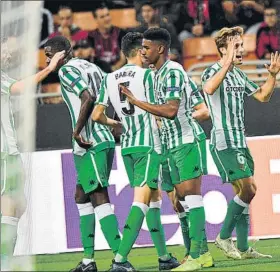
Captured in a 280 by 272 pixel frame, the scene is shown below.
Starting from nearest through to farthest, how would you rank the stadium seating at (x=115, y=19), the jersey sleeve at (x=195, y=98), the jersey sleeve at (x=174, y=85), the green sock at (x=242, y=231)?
the jersey sleeve at (x=174, y=85) < the jersey sleeve at (x=195, y=98) < the green sock at (x=242, y=231) < the stadium seating at (x=115, y=19)

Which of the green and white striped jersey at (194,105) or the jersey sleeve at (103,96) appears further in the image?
the green and white striped jersey at (194,105)

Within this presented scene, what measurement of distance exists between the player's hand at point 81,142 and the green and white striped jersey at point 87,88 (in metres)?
0.05

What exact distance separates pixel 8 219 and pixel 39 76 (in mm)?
1135

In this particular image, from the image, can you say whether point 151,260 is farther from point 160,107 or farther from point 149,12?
point 149,12

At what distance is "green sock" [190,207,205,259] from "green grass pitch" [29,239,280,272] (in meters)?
0.21

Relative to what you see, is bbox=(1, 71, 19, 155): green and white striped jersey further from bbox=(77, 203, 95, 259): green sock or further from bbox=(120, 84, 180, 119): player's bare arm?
bbox=(120, 84, 180, 119): player's bare arm

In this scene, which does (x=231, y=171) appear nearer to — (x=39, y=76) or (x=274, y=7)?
(x=39, y=76)

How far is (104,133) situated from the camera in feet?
26.9

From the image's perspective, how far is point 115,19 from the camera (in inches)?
519

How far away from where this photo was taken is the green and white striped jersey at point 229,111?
8.67m

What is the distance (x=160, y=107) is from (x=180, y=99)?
19 centimetres

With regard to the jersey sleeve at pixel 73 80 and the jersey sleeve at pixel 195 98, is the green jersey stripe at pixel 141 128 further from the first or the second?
the jersey sleeve at pixel 195 98

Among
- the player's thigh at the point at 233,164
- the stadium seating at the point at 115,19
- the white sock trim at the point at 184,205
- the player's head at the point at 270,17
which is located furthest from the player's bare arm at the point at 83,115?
the stadium seating at the point at 115,19

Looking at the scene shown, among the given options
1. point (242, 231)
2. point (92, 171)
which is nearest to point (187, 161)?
point (92, 171)
